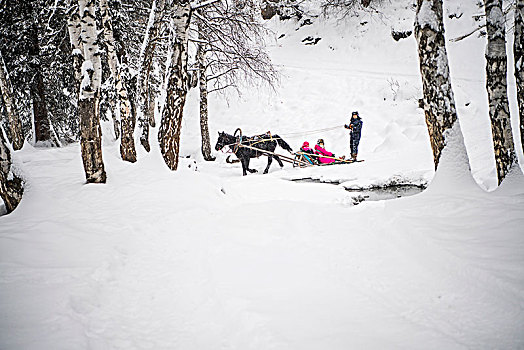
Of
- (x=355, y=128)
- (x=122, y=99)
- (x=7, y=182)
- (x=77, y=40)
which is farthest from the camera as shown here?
(x=355, y=128)

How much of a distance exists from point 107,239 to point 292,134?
13.3 m

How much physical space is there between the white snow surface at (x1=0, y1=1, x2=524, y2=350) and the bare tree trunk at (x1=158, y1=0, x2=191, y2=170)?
413 mm

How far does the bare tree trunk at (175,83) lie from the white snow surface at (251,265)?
0.41 metres

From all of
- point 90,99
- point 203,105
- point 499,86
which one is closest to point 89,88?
point 90,99

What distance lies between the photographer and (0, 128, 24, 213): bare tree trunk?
13.1 ft

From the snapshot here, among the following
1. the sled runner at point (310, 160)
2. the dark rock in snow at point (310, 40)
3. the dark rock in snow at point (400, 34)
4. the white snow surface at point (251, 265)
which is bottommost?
the white snow surface at point (251, 265)

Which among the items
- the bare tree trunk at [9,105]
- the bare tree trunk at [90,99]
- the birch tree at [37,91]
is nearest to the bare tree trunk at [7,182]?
the bare tree trunk at [90,99]

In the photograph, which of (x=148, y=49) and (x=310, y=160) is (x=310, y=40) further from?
(x=148, y=49)

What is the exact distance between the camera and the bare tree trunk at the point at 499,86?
4777 millimetres

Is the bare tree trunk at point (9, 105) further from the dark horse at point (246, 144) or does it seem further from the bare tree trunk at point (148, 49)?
the dark horse at point (246, 144)

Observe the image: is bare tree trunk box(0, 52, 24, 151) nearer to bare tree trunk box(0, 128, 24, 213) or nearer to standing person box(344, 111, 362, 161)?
bare tree trunk box(0, 128, 24, 213)

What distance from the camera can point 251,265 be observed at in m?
3.31

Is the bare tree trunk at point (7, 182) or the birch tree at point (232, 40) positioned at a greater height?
the birch tree at point (232, 40)

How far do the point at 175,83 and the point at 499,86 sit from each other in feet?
18.2
